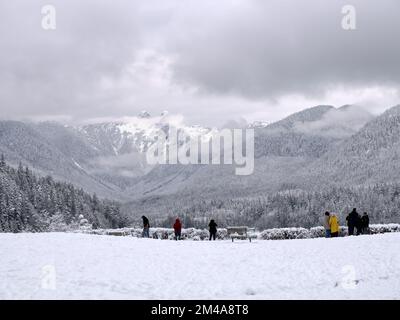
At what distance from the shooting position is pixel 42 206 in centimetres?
9812

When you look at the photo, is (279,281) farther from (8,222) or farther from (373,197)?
(373,197)

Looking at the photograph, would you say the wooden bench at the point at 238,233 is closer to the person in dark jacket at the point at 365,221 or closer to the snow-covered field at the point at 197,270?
the person in dark jacket at the point at 365,221

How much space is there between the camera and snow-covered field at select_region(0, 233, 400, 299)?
54.7 feet

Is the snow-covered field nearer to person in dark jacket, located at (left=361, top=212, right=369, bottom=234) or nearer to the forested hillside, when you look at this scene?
person in dark jacket, located at (left=361, top=212, right=369, bottom=234)

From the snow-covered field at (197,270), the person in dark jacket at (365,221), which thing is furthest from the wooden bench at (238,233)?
the snow-covered field at (197,270)

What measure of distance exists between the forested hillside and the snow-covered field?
52799 millimetres

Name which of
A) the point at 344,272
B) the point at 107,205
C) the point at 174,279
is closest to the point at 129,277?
the point at 174,279

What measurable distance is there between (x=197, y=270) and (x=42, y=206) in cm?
8314

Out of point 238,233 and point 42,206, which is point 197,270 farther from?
point 42,206

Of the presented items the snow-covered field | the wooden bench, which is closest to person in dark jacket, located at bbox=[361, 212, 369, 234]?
the snow-covered field

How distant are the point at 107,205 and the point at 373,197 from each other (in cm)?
7213

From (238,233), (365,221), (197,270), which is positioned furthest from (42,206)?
(197,270)

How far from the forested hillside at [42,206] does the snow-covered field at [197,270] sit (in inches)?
2079
